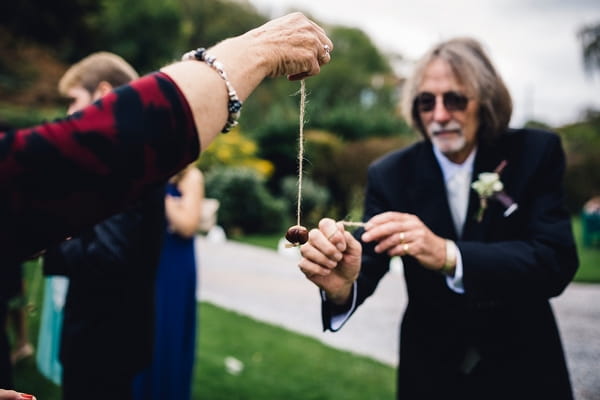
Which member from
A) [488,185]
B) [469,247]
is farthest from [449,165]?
[469,247]

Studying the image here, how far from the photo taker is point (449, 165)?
7.82 ft

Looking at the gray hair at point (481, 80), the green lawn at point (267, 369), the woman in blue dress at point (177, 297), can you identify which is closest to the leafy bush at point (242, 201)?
the green lawn at point (267, 369)

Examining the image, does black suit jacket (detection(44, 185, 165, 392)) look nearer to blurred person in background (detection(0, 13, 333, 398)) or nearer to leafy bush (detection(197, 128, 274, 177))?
blurred person in background (detection(0, 13, 333, 398))

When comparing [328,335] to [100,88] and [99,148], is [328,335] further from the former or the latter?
[99,148]

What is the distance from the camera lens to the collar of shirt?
236 cm

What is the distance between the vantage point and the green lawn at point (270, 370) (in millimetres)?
4758

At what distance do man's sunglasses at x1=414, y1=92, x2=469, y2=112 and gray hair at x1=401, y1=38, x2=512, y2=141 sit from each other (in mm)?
51


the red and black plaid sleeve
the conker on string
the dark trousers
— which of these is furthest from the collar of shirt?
the dark trousers

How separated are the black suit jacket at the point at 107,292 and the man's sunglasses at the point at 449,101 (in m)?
1.55

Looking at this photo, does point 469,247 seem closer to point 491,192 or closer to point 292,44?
point 491,192

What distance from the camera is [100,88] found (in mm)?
2736

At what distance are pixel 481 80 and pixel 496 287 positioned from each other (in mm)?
1101

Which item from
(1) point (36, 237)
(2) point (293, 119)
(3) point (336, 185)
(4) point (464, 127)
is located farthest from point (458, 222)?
(2) point (293, 119)

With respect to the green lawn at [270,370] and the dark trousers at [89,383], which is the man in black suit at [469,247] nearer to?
the dark trousers at [89,383]
